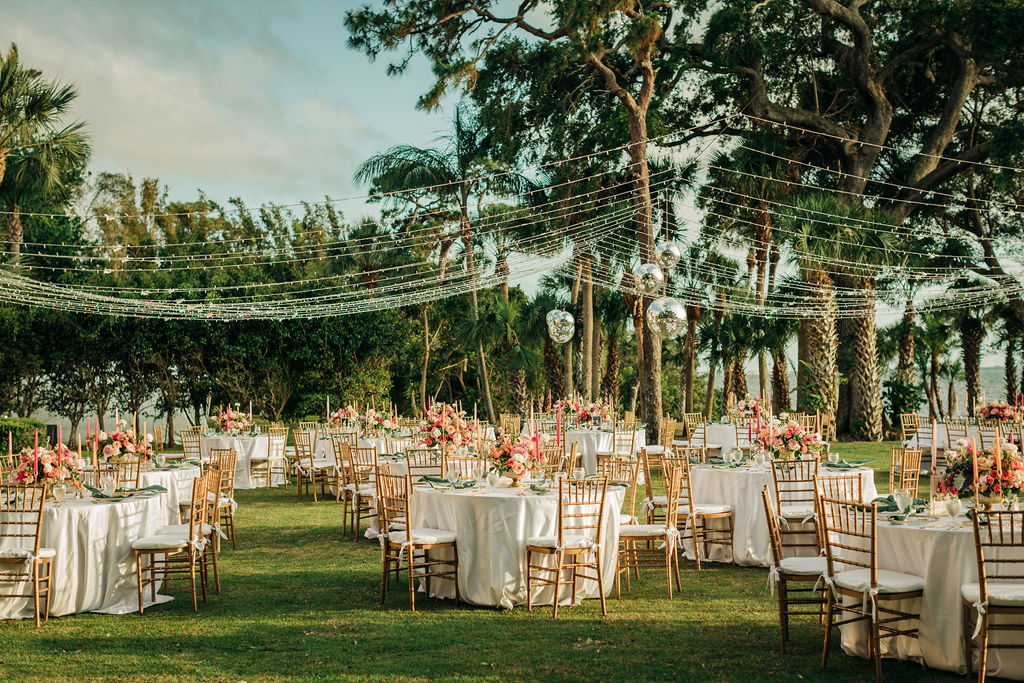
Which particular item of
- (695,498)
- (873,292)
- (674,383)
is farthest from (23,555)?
(674,383)

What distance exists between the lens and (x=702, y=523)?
847 centimetres

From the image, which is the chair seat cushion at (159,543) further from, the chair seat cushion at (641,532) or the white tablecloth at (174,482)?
the chair seat cushion at (641,532)

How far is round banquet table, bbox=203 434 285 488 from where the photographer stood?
14680 mm

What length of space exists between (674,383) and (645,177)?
110 ft

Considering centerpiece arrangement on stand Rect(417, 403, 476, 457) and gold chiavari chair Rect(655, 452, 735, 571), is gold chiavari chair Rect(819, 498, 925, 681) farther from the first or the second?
centerpiece arrangement on stand Rect(417, 403, 476, 457)

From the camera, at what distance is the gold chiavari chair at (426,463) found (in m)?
9.05

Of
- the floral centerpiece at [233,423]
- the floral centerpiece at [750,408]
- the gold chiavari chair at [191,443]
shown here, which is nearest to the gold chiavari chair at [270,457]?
the floral centerpiece at [233,423]

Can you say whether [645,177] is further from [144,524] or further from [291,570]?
[144,524]

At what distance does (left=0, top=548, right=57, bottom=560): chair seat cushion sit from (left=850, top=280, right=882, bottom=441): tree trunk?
1854 centimetres

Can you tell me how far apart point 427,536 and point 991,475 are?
3763mm

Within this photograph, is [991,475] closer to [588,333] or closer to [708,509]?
[708,509]

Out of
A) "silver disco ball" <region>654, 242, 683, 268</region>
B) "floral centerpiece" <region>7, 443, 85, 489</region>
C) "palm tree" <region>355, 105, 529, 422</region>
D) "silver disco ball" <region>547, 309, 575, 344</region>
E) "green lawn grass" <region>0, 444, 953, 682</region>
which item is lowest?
"green lawn grass" <region>0, 444, 953, 682</region>

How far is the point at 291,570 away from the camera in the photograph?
8164 millimetres

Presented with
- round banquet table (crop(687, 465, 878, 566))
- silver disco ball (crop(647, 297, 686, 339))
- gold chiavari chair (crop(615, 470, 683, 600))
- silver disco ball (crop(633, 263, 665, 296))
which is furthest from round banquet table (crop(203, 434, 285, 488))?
gold chiavari chair (crop(615, 470, 683, 600))
